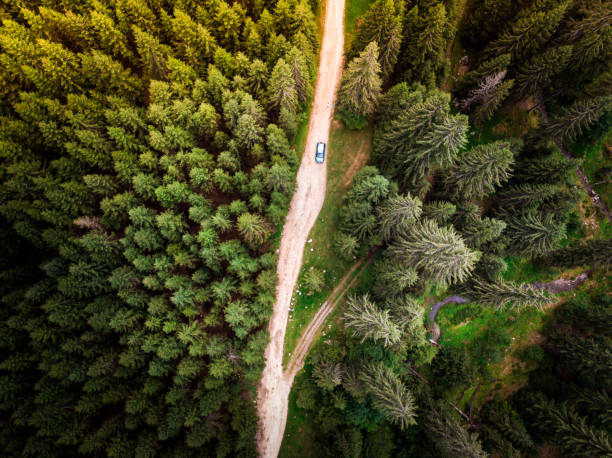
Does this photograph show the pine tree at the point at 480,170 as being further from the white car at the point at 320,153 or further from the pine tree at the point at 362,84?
the white car at the point at 320,153

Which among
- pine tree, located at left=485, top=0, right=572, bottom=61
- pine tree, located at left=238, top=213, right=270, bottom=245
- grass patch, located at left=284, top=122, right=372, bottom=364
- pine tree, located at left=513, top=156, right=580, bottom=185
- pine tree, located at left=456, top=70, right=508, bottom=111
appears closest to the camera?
pine tree, located at left=238, top=213, right=270, bottom=245

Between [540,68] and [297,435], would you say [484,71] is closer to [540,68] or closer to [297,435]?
[540,68]

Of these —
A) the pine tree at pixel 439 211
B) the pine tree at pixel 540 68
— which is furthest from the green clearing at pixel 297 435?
the pine tree at pixel 540 68

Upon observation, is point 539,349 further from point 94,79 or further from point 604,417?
point 94,79

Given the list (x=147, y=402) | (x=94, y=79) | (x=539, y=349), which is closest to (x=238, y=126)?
(x=94, y=79)

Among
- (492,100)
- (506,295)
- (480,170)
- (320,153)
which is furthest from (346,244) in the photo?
(492,100)

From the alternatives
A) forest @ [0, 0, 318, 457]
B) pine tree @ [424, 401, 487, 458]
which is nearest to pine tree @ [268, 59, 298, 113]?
forest @ [0, 0, 318, 457]

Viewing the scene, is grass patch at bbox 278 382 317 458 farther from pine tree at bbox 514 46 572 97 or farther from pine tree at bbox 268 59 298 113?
pine tree at bbox 514 46 572 97
